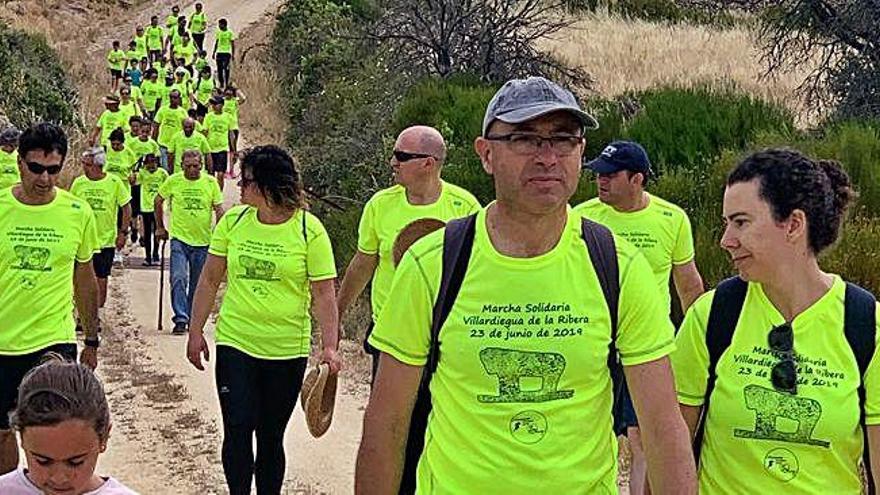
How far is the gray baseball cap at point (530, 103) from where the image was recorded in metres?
3.21

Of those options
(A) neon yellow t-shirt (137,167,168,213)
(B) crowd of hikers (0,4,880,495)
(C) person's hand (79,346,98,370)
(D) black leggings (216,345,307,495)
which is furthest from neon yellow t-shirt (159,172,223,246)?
(B) crowd of hikers (0,4,880,495)

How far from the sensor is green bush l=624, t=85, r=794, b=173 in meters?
15.0

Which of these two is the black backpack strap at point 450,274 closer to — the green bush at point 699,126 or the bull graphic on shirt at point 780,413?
the bull graphic on shirt at point 780,413

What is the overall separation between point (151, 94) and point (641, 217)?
2231cm

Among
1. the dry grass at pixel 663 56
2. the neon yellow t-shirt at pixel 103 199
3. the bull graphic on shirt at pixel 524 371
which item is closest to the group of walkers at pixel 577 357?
the bull graphic on shirt at pixel 524 371

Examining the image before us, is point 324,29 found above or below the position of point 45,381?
above

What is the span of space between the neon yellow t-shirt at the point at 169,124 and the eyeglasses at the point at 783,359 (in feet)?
63.4

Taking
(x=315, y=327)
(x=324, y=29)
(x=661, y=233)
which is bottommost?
(x=315, y=327)

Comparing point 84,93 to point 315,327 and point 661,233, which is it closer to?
point 315,327

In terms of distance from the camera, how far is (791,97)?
20500mm

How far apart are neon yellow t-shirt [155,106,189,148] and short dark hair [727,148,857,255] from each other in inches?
755

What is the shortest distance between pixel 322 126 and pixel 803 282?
2541 cm

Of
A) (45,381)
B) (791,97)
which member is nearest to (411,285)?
(45,381)

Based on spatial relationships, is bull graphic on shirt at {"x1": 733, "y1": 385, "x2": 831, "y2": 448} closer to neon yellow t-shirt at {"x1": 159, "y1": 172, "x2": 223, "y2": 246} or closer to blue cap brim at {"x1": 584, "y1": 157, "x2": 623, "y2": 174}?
blue cap brim at {"x1": 584, "y1": 157, "x2": 623, "y2": 174}
